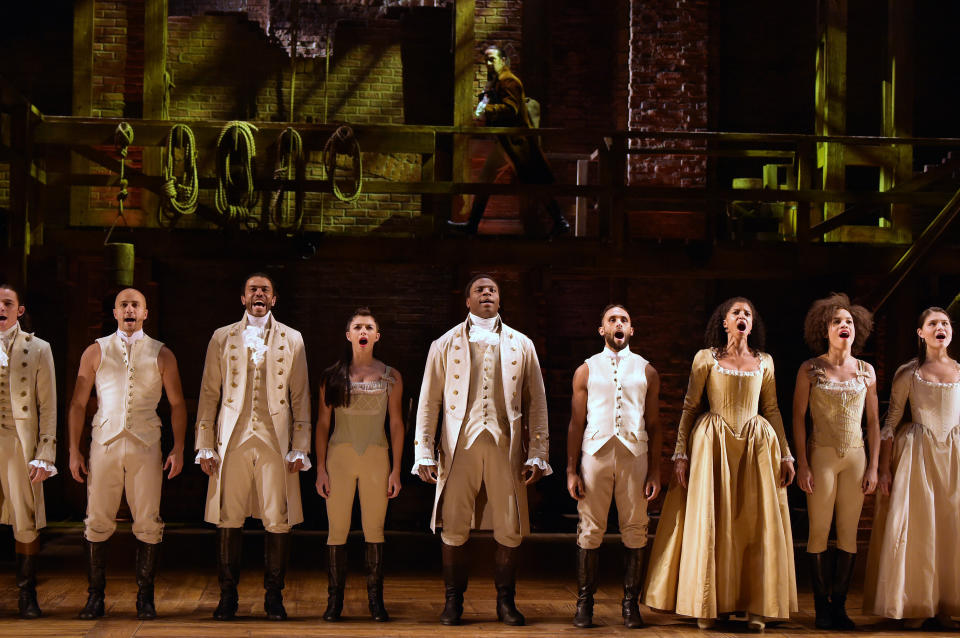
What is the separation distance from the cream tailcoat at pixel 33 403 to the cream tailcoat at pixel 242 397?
2.47ft

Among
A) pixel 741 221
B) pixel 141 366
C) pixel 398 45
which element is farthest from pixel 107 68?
pixel 741 221

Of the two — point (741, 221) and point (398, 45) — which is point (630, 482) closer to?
point (741, 221)

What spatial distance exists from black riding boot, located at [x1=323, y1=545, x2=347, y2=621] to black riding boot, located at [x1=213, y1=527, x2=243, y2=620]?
1.50 ft

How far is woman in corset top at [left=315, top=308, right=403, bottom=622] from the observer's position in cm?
539

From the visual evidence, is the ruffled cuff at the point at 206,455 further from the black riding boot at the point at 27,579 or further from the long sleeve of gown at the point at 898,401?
the long sleeve of gown at the point at 898,401

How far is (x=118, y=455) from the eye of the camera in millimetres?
5277

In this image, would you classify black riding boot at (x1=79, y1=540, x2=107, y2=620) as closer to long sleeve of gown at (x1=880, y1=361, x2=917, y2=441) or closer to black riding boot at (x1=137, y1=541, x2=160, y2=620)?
black riding boot at (x1=137, y1=541, x2=160, y2=620)

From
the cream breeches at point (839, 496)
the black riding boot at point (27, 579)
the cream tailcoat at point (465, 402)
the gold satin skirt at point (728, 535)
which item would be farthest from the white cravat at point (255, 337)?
the cream breeches at point (839, 496)

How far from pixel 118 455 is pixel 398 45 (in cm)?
558

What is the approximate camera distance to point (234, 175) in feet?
23.8

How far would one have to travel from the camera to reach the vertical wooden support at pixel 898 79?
9.20m

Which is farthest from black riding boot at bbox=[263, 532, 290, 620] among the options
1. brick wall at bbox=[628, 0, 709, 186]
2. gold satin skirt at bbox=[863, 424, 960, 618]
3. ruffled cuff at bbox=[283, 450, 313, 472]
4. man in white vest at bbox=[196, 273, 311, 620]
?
brick wall at bbox=[628, 0, 709, 186]

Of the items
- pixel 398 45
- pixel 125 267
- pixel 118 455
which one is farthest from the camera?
pixel 398 45

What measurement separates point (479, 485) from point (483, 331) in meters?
0.78
